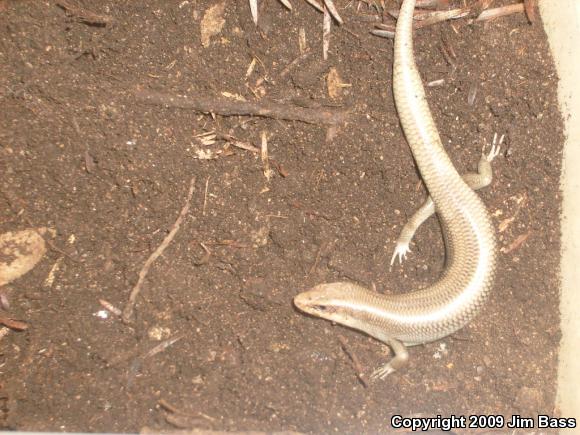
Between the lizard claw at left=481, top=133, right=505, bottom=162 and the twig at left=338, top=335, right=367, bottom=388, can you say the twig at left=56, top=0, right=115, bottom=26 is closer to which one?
the twig at left=338, top=335, right=367, bottom=388

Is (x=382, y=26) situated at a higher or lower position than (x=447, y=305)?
higher

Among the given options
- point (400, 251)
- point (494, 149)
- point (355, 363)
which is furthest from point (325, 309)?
point (494, 149)

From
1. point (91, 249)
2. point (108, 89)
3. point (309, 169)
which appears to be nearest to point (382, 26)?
point (309, 169)

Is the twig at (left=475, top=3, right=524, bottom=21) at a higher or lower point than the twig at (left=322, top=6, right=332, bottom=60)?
higher

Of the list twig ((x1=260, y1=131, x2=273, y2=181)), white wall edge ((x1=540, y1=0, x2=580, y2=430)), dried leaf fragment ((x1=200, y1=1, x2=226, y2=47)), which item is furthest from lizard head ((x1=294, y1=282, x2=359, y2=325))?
dried leaf fragment ((x1=200, y1=1, x2=226, y2=47))

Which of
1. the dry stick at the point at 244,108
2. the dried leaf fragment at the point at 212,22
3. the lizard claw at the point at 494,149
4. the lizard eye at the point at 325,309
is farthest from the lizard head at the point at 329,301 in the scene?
the dried leaf fragment at the point at 212,22

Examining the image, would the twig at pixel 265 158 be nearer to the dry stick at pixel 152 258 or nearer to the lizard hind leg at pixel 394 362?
the dry stick at pixel 152 258

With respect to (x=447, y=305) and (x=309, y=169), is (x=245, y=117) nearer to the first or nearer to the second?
(x=309, y=169)
